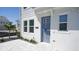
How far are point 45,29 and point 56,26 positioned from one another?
2102mm

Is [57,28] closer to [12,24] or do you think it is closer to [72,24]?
[72,24]

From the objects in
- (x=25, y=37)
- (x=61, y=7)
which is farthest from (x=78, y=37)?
(x=25, y=37)

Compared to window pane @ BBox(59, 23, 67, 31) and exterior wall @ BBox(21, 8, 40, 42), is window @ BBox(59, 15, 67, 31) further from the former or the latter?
exterior wall @ BBox(21, 8, 40, 42)

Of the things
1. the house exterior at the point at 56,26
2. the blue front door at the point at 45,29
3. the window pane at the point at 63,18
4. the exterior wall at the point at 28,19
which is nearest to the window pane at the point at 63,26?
the house exterior at the point at 56,26

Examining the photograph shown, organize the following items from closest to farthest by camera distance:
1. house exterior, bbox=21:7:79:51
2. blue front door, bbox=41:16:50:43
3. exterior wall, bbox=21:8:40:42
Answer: house exterior, bbox=21:7:79:51
blue front door, bbox=41:16:50:43
exterior wall, bbox=21:8:40:42

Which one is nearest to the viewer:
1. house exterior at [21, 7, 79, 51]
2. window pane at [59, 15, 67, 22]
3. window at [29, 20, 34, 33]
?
house exterior at [21, 7, 79, 51]

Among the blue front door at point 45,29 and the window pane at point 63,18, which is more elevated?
the window pane at point 63,18

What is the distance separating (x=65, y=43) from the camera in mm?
9016

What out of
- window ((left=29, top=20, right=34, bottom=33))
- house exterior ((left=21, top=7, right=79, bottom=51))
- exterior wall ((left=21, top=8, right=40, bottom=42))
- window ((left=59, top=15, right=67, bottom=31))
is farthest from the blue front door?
window ((left=29, top=20, right=34, bottom=33))

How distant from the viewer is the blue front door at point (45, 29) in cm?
1179

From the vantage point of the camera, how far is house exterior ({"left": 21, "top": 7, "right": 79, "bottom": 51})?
28.8 feet

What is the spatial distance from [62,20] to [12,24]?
399 inches

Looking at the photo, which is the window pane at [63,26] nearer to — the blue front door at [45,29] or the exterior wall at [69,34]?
the exterior wall at [69,34]

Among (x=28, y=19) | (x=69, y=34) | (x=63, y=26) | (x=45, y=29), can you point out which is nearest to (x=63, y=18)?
(x=63, y=26)
